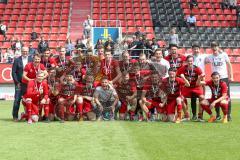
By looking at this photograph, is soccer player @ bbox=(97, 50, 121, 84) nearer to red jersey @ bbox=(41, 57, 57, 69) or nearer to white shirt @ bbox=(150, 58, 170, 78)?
white shirt @ bbox=(150, 58, 170, 78)

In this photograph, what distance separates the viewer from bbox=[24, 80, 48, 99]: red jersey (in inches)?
498

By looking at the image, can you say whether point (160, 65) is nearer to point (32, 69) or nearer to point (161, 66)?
point (161, 66)

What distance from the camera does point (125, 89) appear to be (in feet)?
43.7

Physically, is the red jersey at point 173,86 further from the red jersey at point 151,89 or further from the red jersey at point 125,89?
the red jersey at point 125,89

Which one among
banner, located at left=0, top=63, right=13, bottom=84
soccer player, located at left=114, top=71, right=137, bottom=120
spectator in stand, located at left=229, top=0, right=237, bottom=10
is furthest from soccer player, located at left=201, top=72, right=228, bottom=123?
spectator in stand, located at left=229, top=0, right=237, bottom=10

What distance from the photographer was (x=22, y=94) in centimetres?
1331

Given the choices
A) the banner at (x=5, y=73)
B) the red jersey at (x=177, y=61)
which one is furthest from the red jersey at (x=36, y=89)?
the banner at (x=5, y=73)

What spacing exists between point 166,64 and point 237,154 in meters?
5.63

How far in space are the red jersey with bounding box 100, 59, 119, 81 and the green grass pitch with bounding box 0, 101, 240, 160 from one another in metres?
1.54

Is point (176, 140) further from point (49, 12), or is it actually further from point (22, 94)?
point (49, 12)

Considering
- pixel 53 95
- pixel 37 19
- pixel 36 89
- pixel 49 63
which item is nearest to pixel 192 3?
pixel 37 19

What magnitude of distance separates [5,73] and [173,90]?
1212 centimetres

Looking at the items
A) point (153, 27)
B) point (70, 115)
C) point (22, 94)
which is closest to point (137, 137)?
point (70, 115)

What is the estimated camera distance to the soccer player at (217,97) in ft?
41.7
